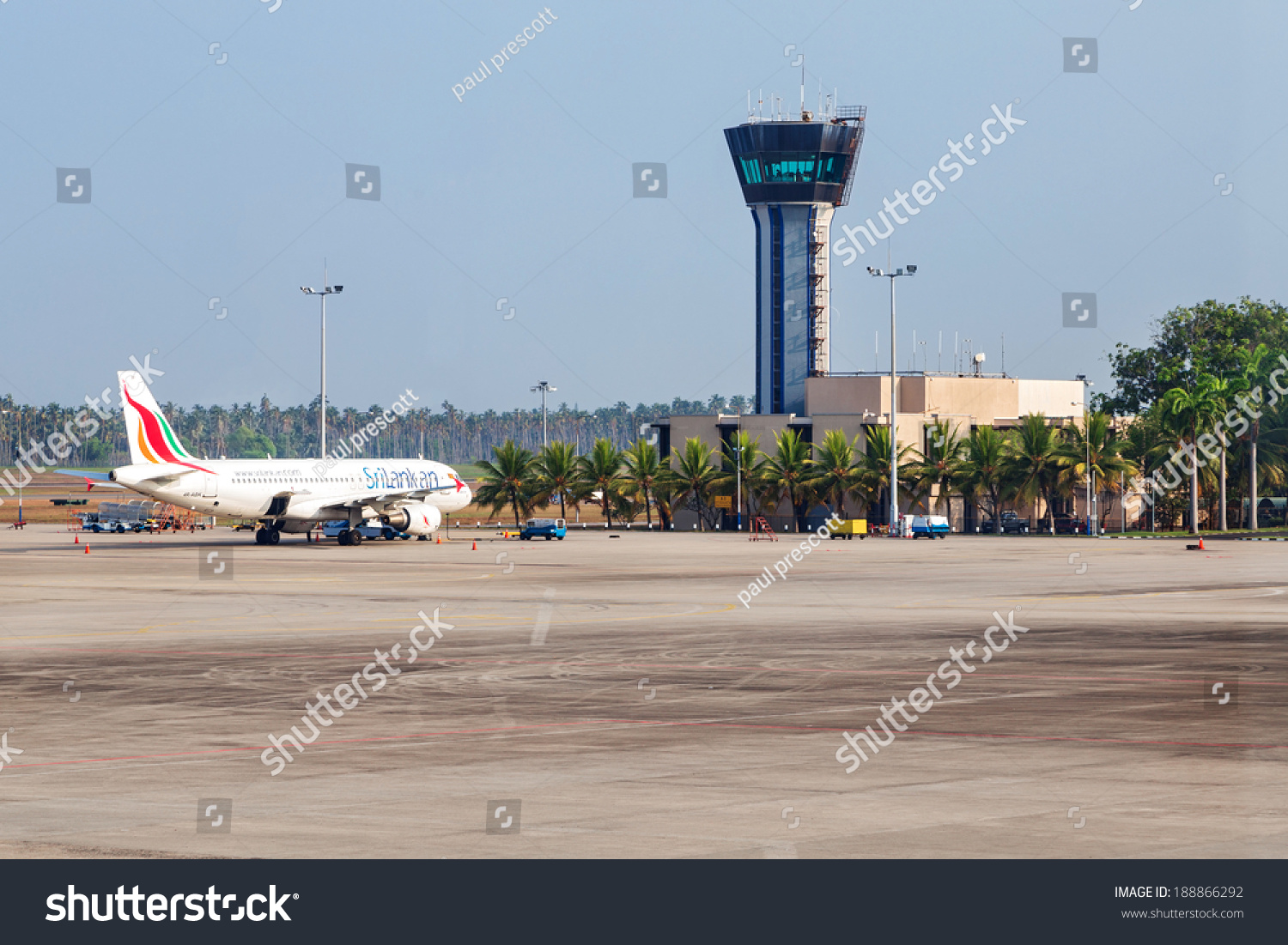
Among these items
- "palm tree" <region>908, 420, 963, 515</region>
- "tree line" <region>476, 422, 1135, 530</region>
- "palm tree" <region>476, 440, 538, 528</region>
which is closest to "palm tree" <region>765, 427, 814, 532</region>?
"tree line" <region>476, 422, 1135, 530</region>

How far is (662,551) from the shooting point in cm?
7894

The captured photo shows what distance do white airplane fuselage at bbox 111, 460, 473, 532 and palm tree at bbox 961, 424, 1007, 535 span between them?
3977cm

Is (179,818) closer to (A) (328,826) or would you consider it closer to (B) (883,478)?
(A) (328,826)

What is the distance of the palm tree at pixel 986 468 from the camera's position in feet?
365

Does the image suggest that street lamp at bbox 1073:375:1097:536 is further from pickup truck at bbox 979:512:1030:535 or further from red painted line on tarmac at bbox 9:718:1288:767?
red painted line on tarmac at bbox 9:718:1288:767

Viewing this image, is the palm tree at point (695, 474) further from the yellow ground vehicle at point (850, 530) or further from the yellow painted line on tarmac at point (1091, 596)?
the yellow painted line on tarmac at point (1091, 596)

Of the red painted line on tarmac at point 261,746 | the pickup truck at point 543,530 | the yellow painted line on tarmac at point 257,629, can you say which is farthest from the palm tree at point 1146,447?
the red painted line on tarmac at point 261,746

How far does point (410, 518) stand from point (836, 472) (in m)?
36.5

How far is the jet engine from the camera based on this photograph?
290 feet

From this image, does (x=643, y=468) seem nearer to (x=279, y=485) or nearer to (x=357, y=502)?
(x=357, y=502)

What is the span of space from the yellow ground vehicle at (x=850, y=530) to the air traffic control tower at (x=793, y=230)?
79.0 ft

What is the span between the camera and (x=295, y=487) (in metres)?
85.0
